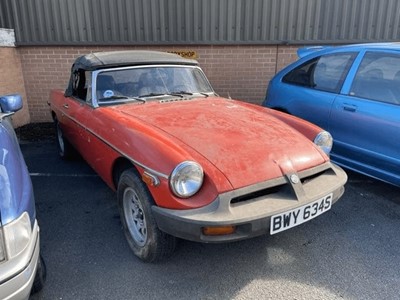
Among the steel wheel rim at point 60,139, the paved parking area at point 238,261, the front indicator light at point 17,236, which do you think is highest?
the front indicator light at point 17,236

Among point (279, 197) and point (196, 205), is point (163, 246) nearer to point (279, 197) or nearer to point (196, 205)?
point (196, 205)

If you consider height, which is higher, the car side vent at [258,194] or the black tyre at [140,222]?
the car side vent at [258,194]

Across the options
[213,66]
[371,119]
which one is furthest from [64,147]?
[371,119]

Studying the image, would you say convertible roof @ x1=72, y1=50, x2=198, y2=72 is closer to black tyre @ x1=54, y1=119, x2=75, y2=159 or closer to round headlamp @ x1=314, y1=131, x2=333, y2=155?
black tyre @ x1=54, y1=119, x2=75, y2=159

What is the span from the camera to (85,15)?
6.55m

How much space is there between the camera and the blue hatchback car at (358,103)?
3.42m

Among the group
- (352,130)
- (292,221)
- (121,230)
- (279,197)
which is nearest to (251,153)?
(279,197)

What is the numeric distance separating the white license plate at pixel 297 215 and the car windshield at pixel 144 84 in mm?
1882

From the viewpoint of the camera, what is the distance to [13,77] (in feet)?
21.6

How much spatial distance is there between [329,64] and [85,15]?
15.7 feet

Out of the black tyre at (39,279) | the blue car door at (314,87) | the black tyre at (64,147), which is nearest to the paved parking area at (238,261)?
the black tyre at (39,279)

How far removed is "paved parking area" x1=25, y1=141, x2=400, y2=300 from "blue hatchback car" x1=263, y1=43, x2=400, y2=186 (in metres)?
0.53

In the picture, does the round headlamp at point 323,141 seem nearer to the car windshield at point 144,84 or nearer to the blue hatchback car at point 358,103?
A: the blue hatchback car at point 358,103

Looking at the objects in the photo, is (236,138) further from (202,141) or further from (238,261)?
(238,261)
